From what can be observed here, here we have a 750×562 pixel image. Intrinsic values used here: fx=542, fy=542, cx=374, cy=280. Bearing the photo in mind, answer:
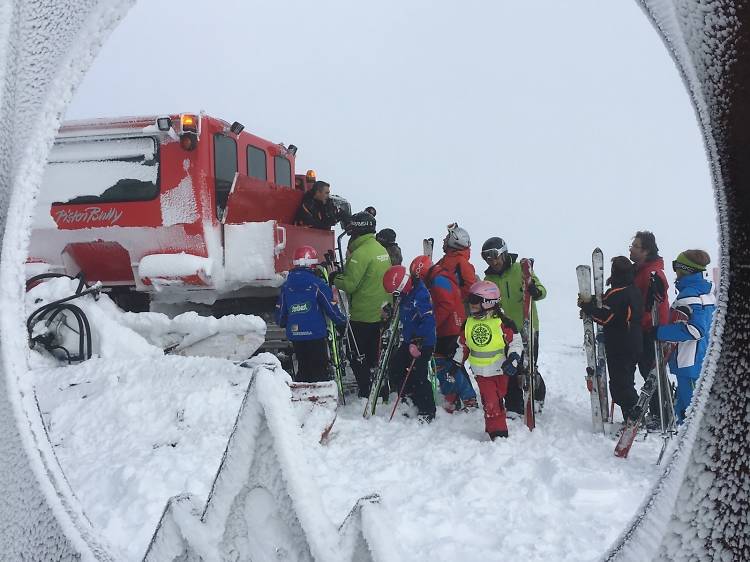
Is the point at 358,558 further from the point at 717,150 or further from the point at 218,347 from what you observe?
the point at 218,347

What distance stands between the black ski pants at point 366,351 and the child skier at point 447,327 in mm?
713

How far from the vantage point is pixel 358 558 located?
113cm

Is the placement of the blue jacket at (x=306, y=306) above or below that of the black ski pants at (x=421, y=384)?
above

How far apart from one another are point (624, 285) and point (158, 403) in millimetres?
3952

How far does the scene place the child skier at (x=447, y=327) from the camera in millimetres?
5453

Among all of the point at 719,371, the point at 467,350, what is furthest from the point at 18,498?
the point at 467,350

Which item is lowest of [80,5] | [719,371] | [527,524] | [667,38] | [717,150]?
[527,524]

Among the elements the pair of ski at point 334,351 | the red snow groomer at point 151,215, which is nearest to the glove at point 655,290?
the pair of ski at point 334,351

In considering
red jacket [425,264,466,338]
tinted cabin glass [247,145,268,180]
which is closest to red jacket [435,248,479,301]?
red jacket [425,264,466,338]

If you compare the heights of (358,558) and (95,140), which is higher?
(95,140)

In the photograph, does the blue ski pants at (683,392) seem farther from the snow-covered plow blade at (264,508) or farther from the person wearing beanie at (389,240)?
the snow-covered plow blade at (264,508)

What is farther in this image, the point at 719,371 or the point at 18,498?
the point at 18,498

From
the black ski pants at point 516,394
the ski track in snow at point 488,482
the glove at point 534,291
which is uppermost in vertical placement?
the glove at point 534,291

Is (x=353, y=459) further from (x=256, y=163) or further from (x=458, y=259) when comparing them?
(x=256, y=163)
